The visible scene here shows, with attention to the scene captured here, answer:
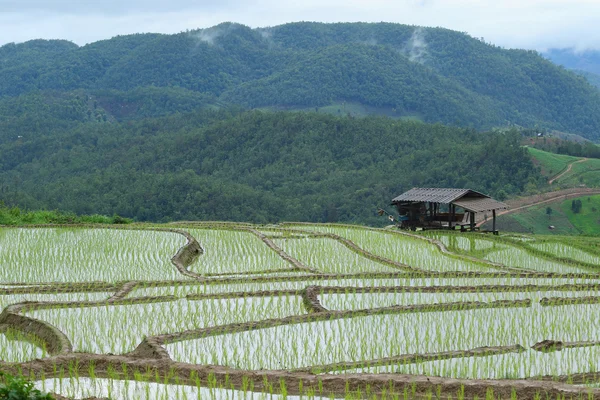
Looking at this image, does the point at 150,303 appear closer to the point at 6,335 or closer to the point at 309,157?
the point at 6,335

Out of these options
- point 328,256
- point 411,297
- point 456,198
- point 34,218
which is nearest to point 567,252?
point 456,198

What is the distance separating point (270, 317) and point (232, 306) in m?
0.73

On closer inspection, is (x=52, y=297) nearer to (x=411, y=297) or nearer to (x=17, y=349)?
(x=17, y=349)

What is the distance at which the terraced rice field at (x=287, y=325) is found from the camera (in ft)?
18.0

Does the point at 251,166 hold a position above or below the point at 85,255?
below

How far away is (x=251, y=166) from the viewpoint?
5994 centimetres

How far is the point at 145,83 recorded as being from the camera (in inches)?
5123

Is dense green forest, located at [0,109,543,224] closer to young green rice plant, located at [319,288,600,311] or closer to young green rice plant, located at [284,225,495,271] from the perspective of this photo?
young green rice plant, located at [284,225,495,271]

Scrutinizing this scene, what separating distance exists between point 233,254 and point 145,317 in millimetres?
5903

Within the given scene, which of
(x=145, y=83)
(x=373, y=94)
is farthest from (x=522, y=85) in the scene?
(x=145, y=83)

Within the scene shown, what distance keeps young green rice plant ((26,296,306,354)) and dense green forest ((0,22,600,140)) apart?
253 feet

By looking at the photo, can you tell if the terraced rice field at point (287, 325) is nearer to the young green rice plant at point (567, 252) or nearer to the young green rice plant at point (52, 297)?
the young green rice plant at point (52, 297)

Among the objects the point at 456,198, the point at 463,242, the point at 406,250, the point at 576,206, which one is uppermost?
the point at 456,198

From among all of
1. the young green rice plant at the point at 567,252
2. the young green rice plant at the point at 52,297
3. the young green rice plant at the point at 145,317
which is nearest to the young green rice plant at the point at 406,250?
the young green rice plant at the point at 567,252
